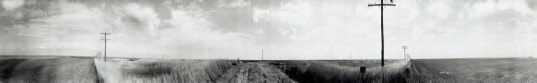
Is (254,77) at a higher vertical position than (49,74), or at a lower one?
higher

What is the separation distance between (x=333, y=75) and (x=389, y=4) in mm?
8615

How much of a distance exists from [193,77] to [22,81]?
10.1 m

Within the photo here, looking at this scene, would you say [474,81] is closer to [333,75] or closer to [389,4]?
[333,75]

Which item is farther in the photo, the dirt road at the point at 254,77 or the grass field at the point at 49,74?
the grass field at the point at 49,74

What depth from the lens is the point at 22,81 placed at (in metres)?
17.6

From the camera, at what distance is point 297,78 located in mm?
18094

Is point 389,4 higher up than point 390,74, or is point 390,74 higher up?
point 389,4

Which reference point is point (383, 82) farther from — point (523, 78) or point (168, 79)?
point (168, 79)

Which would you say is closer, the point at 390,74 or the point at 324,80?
the point at 390,74

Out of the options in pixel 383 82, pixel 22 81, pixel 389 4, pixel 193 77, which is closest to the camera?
pixel 383 82

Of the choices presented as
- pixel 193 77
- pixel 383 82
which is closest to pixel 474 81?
pixel 383 82

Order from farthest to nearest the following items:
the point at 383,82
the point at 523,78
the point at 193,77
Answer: the point at 523,78
the point at 193,77
the point at 383,82

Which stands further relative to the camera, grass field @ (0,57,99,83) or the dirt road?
grass field @ (0,57,99,83)

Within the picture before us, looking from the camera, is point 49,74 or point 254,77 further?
point 49,74
